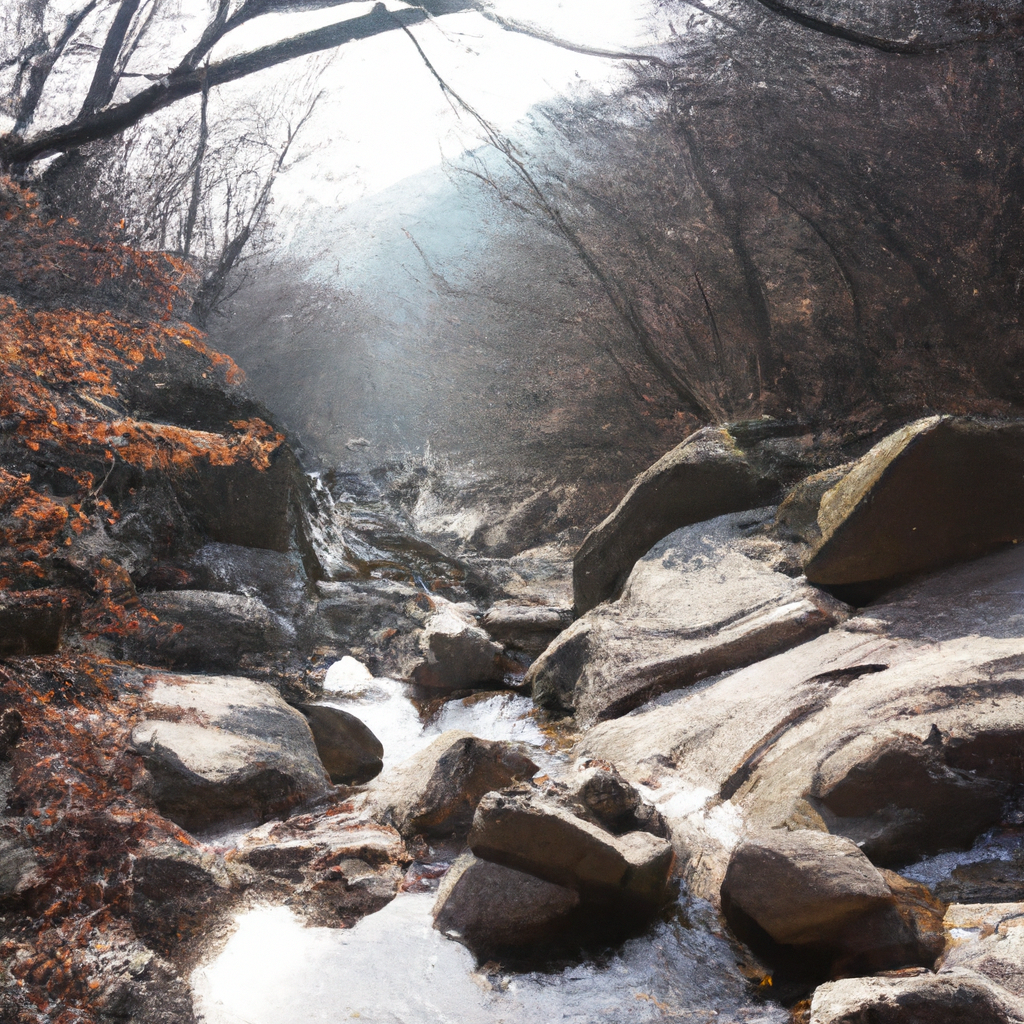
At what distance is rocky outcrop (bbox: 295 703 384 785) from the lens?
4.93 m

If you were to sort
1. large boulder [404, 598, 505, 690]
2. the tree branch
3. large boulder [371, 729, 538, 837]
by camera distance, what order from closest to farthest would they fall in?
1. large boulder [371, 729, 538, 837]
2. large boulder [404, 598, 505, 690]
3. the tree branch

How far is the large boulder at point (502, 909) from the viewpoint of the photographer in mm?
2734

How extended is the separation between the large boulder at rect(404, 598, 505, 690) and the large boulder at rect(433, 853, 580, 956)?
384 cm

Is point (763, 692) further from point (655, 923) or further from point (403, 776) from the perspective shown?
point (403, 776)

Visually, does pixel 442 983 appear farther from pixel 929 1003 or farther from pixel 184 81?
pixel 184 81

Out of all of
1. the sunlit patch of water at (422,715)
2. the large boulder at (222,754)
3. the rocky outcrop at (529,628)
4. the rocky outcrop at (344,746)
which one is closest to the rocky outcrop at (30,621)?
the large boulder at (222,754)

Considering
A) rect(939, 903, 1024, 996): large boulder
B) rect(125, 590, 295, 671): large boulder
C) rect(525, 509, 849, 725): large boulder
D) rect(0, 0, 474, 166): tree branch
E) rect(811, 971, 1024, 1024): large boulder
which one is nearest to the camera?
rect(811, 971, 1024, 1024): large boulder

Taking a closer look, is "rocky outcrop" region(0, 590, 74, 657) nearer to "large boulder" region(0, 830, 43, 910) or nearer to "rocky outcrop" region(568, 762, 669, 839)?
"large boulder" region(0, 830, 43, 910)

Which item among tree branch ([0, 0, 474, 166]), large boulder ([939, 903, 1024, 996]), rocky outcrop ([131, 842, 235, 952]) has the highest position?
tree branch ([0, 0, 474, 166])

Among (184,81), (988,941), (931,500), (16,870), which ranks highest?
(184,81)

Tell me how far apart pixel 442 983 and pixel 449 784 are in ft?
3.99

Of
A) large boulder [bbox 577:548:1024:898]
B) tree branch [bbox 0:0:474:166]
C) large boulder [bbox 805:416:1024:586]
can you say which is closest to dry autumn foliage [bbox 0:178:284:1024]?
tree branch [bbox 0:0:474:166]

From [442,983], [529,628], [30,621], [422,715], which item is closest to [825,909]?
[442,983]

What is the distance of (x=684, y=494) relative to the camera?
6.90m
